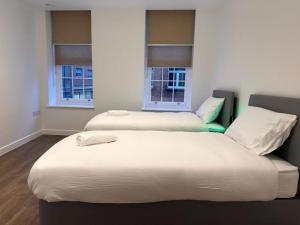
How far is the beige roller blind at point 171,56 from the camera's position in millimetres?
4160

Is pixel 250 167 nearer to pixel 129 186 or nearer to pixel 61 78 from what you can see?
pixel 129 186

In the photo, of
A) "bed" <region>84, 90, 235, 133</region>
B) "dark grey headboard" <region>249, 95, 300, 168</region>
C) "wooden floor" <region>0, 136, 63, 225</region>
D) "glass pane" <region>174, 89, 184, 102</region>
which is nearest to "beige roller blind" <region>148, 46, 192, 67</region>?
"glass pane" <region>174, 89, 184, 102</region>

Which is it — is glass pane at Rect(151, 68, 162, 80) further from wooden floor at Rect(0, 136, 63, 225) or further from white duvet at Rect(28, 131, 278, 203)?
white duvet at Rect(28, 131, 278, 203)

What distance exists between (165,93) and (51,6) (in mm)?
2571

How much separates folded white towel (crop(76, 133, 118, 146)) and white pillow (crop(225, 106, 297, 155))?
1218 mm

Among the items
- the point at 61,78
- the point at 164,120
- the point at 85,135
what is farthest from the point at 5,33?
the point at 164,120

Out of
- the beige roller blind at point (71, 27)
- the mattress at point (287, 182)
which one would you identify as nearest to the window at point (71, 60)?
the beige roller blind at point (71, 27)

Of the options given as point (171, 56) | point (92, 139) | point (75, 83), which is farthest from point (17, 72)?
Result: point (171, 56)

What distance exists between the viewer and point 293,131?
69.1 inches

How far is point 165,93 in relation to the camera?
4414 mm

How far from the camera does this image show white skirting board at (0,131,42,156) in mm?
3346

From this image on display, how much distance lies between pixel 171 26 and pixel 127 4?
0.87 m

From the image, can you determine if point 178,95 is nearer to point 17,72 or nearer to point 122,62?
point 122,62

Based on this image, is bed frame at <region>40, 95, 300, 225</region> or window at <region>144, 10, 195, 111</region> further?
window at <region>144, 10, 195, 111</region>
